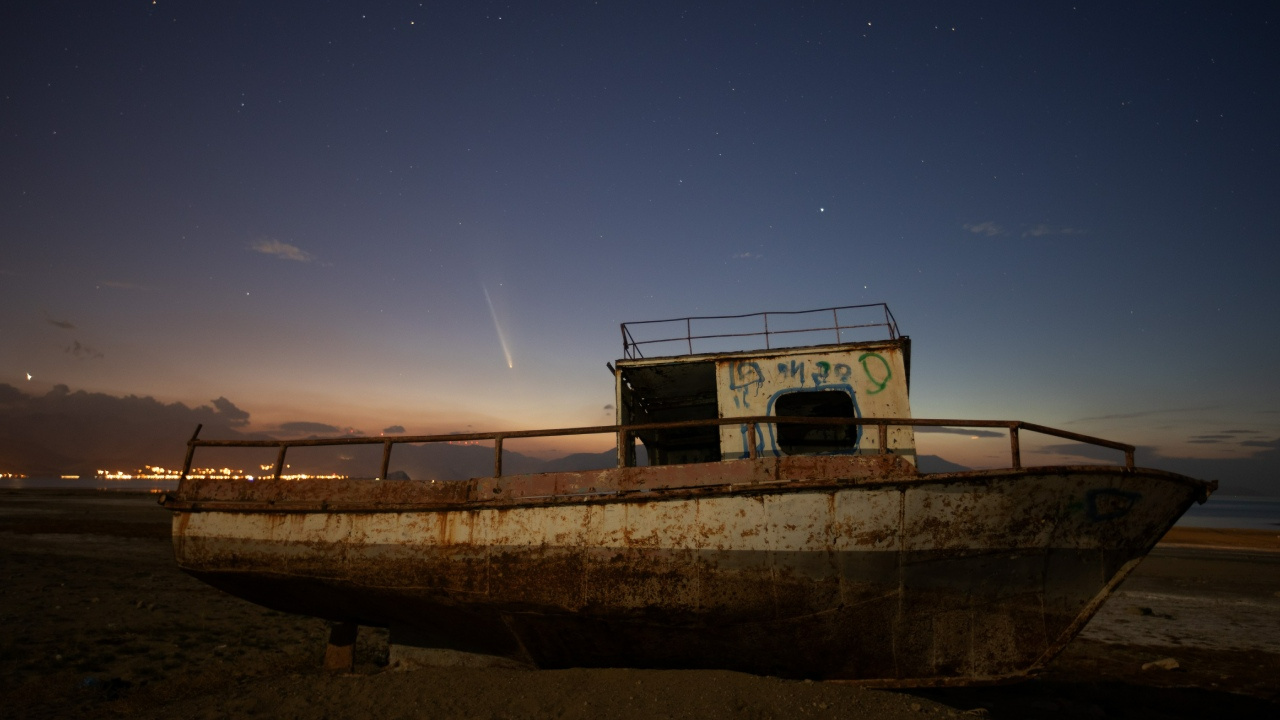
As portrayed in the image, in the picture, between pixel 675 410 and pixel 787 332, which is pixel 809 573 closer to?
pixel 787 332

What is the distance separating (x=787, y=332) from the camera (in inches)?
324

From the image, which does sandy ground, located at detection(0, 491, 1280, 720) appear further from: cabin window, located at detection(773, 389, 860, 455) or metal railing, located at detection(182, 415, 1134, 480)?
cabin window, located at detection(773, 389, 860, 455)

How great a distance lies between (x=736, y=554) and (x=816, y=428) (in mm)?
4481

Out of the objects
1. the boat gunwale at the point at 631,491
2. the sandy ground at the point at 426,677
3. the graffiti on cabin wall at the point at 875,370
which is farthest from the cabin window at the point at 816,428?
the sandy ground at the point at 426,677

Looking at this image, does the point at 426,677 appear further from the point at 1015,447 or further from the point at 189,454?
the point at 1015,447

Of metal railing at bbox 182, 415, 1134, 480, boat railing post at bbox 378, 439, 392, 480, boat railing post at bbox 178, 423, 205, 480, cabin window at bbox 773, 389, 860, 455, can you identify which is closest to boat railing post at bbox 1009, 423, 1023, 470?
metal railing at bbox 182, 415, 1134, 480

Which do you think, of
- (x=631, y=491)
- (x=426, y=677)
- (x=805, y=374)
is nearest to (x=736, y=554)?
(x=631, y=491)

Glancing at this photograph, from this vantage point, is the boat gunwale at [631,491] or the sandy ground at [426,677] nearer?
the boat gunwale at [631,491]

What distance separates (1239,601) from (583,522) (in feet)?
53.5

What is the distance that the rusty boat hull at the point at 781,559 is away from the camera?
473cm

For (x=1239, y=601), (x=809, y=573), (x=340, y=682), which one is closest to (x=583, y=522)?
(x=809, y=573)

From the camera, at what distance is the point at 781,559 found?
486 centimetres

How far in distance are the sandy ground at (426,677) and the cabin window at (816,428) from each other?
2.87m

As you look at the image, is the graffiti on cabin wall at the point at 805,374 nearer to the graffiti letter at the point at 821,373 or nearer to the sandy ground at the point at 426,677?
the graffiti letter at the point at 821,373
